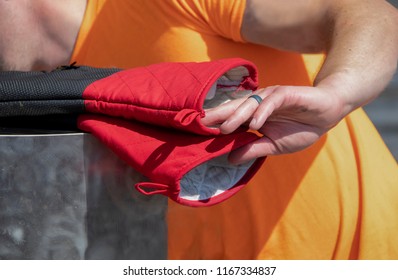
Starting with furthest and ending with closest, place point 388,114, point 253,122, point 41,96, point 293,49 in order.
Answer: point 388,114 < point 293,49 < point 41,96 < point 253,122

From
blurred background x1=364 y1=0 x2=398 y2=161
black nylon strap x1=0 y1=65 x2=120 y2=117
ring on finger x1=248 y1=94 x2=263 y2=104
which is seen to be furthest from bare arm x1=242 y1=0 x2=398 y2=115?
blurred background x1=364 y1=0 x2=398 y2=161

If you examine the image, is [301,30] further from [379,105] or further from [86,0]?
[379,105]

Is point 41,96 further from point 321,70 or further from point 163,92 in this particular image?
point 321,70

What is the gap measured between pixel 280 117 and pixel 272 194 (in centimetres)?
30

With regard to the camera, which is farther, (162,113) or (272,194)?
(272,194)

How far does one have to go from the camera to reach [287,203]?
133 centimetres

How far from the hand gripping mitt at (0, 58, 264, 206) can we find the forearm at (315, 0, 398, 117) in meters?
0.13

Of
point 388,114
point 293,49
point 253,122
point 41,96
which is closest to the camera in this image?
point 253,122

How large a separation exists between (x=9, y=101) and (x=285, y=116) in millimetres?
402

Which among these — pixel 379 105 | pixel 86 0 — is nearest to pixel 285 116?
pixel 86 0

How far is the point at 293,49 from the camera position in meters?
1.26

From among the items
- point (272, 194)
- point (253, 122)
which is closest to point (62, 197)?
point (253, 122)

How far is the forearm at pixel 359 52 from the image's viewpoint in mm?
1097

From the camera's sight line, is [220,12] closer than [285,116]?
No
